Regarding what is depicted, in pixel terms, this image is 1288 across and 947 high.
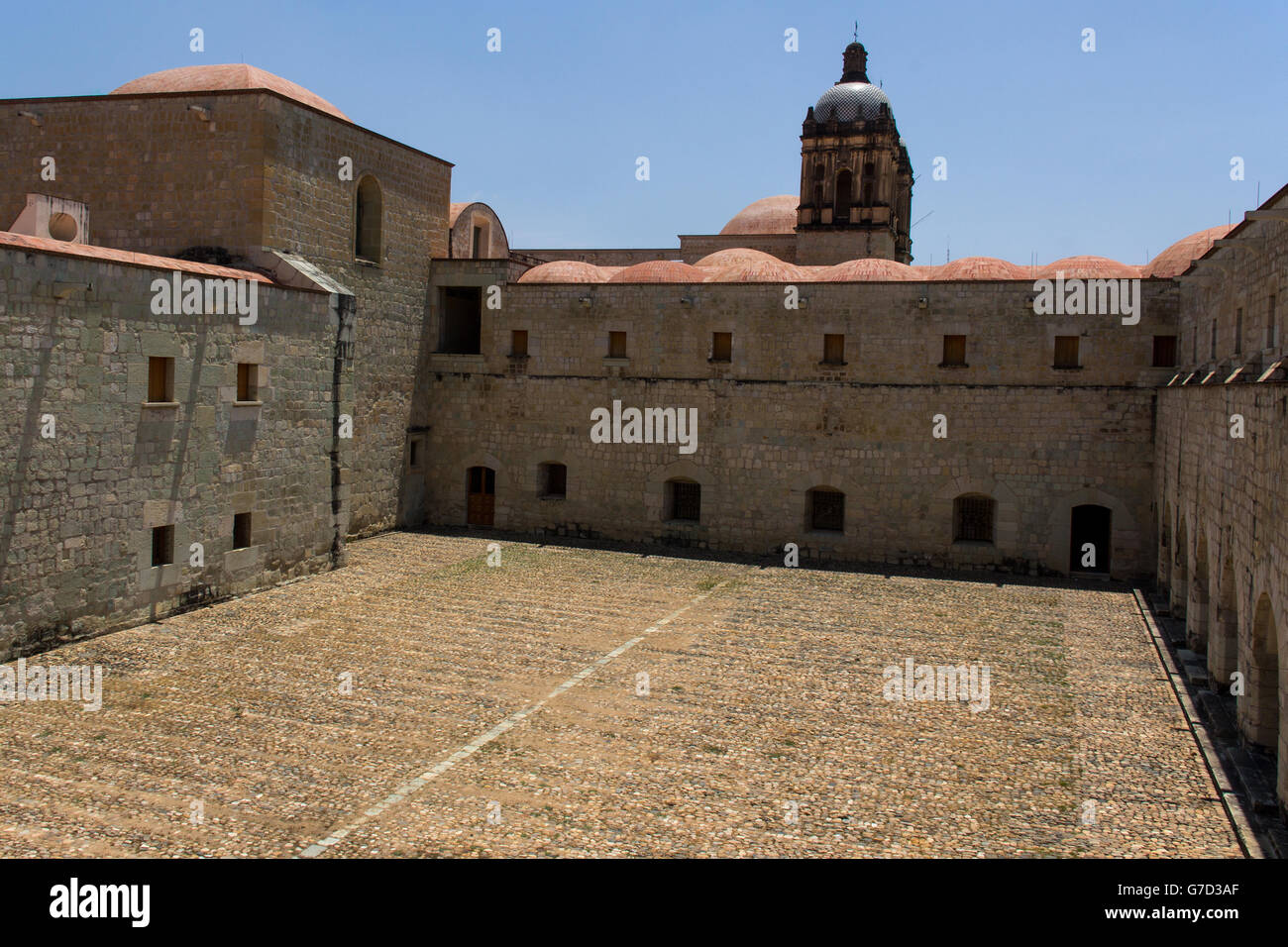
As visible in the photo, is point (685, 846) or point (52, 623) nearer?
point (685, 846)

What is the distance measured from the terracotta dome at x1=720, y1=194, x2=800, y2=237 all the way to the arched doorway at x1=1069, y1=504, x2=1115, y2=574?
687 inches

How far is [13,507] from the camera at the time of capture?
11289 mm

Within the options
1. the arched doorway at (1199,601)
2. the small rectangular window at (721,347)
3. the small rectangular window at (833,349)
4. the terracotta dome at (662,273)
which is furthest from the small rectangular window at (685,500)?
the arched doorway at (1199,601)

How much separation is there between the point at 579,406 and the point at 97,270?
1004cm

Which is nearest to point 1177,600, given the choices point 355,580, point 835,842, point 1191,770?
point 1191,770

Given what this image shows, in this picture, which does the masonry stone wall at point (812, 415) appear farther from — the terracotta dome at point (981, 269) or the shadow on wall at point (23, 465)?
the shadow on wall at point (23, 465)

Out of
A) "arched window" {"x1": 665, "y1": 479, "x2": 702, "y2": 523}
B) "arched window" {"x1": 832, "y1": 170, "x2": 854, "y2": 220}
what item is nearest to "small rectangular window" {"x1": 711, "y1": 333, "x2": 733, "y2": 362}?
"arched window" {"x1": 665, "y1": 479, "x2": 702, "y2": 523}

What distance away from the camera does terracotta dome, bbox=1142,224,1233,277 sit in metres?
18.4

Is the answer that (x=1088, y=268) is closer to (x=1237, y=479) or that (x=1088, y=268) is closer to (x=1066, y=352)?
(x=1066, y=352)

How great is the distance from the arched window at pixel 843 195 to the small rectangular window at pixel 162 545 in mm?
22585

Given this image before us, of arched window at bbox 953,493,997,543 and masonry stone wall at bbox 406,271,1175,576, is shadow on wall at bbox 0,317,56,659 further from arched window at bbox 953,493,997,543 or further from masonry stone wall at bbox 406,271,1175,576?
arched window at bbox 953,493,997,543

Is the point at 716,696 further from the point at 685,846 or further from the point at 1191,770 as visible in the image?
the point at 1191,770

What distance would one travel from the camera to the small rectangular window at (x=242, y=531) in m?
15.0

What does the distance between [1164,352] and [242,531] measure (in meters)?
15.3
